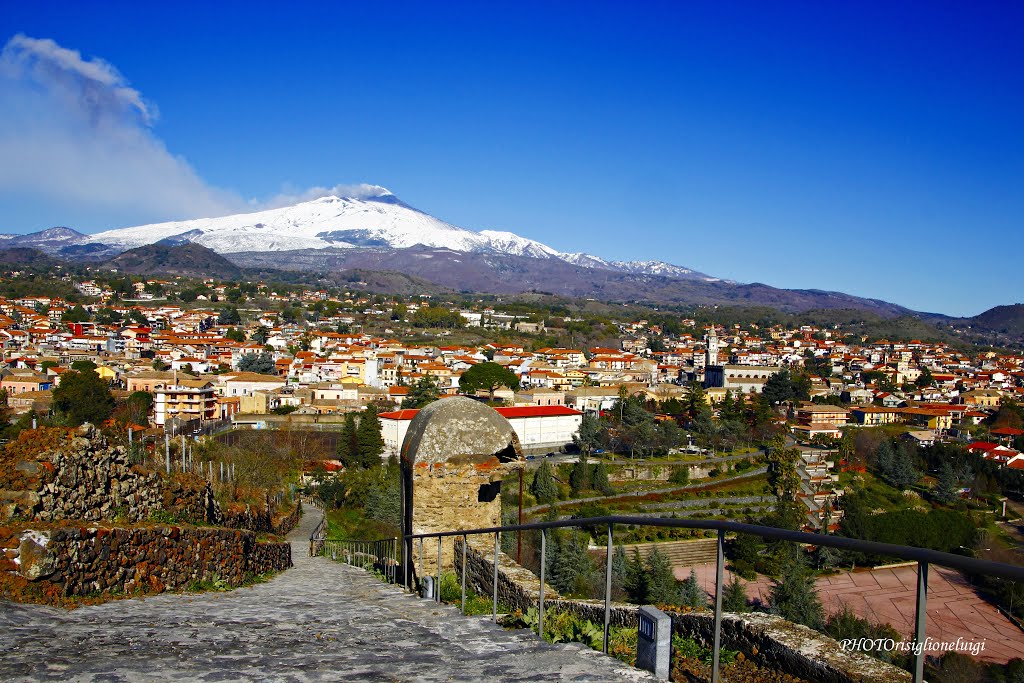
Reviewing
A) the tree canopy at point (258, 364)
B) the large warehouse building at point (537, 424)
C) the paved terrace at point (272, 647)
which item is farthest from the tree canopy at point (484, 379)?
the paved terrace at point (272, 647)

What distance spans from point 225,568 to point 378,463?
113 feet

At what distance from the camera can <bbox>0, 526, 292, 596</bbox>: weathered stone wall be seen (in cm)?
513

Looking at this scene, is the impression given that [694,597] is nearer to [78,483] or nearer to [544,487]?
[78,483]

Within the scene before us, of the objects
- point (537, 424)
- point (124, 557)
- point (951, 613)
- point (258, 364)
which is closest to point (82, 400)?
point (537, 424)

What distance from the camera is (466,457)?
8602 millimetres

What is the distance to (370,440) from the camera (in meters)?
43.2

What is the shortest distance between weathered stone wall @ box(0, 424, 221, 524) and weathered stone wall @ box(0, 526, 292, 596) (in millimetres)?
541

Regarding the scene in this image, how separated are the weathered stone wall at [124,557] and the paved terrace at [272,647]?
1.15ft

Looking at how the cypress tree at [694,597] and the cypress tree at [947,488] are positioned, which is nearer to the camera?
the cypress tree at [694,597]

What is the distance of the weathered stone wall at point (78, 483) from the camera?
596 cm

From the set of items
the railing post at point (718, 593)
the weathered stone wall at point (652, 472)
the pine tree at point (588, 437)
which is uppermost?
the railing post at point (718, 593)

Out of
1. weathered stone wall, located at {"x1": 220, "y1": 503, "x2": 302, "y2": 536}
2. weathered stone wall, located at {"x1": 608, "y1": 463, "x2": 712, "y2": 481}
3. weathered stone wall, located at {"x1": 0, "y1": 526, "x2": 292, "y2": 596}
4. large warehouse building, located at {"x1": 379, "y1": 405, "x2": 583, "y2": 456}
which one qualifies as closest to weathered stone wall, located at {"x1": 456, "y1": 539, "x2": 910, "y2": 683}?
weathered stone wall, located at {"x1": 0, "y1": 526, "x2": 292, "y2": 596}

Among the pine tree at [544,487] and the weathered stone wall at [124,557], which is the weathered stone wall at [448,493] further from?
the pine tree at [544,487]

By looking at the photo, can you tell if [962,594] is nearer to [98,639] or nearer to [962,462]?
[98,639]
